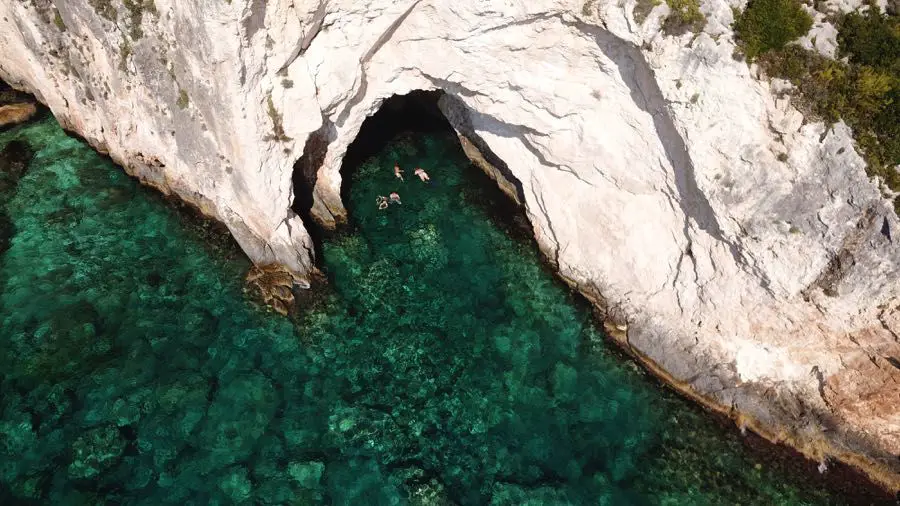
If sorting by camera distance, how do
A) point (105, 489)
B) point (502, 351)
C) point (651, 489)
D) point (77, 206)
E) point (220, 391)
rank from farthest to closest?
point (77, 206) → point (502, 351) → point (220, 391) → point (651, 489) → point (105, 489)

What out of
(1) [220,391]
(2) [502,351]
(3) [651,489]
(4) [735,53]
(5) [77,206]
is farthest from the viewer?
(5) [77,206]

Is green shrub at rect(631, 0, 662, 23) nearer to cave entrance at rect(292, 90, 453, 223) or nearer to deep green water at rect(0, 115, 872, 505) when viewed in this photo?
deep green water at rect(0, 115, 872, 505)

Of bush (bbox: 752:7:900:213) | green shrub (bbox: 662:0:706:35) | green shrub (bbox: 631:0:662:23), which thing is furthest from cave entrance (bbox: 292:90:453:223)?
bush (bbox: 752:7:900:213)

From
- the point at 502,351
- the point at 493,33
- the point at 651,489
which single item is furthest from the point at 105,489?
the point at 493,33

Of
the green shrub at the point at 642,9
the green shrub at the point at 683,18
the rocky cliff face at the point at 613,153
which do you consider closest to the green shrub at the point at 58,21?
the rocky cliff face at the point at 613,153

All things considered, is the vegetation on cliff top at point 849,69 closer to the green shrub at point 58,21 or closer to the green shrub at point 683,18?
the green shrub at point 683,18

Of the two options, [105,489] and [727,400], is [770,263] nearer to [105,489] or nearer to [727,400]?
[727,400]

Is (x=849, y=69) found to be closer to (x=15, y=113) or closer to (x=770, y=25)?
(x=770, y=25)

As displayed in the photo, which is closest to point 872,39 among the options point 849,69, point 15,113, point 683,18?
point 849,69
